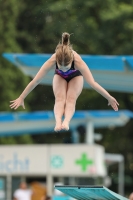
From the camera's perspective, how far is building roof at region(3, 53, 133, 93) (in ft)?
60.9

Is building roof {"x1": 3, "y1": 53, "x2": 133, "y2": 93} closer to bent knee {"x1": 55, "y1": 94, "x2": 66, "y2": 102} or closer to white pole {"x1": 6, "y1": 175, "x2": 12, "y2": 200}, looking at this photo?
bent knee {"x1": 55, "y1": 94, "x2": 66, "y2": 102}

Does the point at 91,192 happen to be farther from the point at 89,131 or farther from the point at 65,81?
the point at 89,131

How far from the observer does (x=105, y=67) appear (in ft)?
62.1

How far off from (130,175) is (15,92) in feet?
34.8

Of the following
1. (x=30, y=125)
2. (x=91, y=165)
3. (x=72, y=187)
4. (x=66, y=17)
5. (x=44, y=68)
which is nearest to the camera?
(x=72, y=187)

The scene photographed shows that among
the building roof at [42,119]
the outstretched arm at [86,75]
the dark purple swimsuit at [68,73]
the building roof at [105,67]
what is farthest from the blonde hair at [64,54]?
the building roof at [42,119]

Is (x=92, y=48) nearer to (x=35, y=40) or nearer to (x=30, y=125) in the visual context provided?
(x=35, y=40)

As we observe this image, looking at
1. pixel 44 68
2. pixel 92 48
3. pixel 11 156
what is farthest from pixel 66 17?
pixel 44 68

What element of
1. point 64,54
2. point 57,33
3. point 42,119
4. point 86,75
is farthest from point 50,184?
point 64,54

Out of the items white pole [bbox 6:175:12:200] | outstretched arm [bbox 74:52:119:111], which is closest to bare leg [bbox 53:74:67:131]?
outstretched arm [bbox 74:52:119:111]

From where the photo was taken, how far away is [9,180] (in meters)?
25.6

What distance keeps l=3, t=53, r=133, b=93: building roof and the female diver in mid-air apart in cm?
471

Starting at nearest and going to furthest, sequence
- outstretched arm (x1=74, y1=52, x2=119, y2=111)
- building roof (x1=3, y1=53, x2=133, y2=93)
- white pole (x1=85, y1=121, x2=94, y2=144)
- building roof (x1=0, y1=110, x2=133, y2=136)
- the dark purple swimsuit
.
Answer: outstretched arm (x1=74, y1=52, x2=119, y2=111)
the dark purple swimsuit
building roof (x1=3, y1=53, x2=133, y2=93)
building roof (x1=0, y1=110, x2=133, y2=136)
white pole (x1=85, y1=121, x2=94, y2=144)

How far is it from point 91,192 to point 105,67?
7380 mm
